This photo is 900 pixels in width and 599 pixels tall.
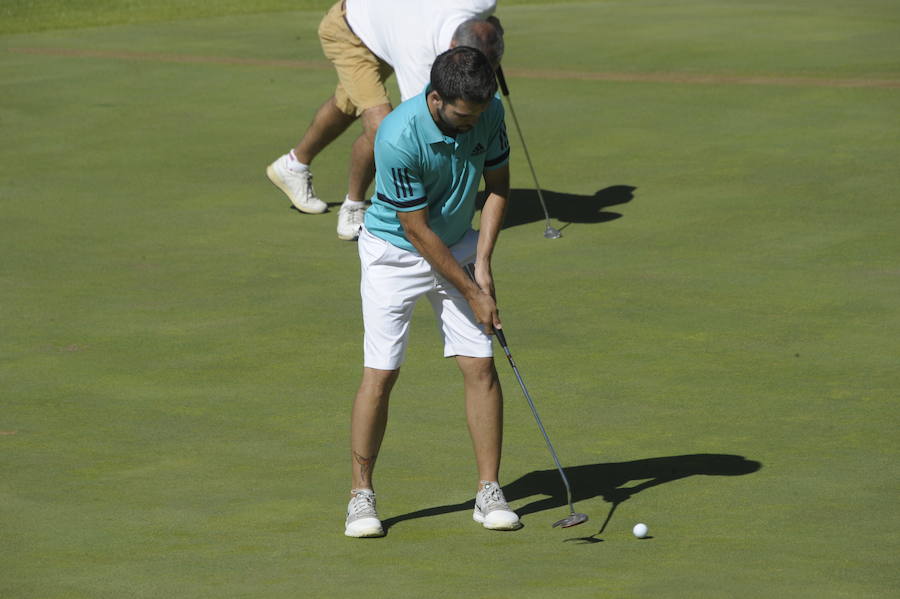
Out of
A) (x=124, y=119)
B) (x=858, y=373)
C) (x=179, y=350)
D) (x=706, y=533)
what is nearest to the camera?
(x=706, y=533)

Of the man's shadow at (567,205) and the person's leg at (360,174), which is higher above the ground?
the person's leg at (360,174)

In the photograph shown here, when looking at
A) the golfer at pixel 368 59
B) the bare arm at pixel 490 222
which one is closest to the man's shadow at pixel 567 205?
the golfer at pixel 368 59

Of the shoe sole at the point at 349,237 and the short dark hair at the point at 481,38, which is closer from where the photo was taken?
the short dark hair at the point at 481,38

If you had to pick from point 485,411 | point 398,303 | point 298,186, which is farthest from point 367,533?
A: point 298,186

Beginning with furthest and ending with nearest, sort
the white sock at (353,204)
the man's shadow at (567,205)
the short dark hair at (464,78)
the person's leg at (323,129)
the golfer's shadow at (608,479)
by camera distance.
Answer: the person's leg at (323,129) < the man's shadow at (567,205) < the white sock at (353,204) < the golfer's shadow at (608,479) < the short dark hair at (464,78)

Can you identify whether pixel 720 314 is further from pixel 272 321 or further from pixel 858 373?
pixel 272 321

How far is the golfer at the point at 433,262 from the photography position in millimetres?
5629

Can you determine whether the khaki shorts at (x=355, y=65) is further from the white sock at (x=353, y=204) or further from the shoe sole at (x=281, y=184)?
the shoe sole at (x=281, y=184)

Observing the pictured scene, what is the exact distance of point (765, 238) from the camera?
10.4 m

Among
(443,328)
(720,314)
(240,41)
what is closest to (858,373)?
(720,314)

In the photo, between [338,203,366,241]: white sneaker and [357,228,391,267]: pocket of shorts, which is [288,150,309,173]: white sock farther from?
[357,228,391,267]: pocket of shorts

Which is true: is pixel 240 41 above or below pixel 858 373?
above

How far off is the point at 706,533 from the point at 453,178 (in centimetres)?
158

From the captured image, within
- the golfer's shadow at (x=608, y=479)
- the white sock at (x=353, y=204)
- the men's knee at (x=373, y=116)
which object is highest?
the men's knee at (x=373, y=116)
